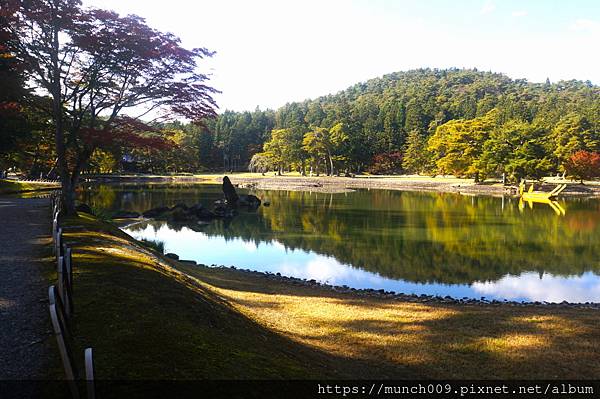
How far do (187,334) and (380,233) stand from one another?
19288 mm

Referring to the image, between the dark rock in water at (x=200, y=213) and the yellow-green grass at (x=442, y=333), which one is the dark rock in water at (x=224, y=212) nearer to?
the dark rock in water at (x=200, y=213)

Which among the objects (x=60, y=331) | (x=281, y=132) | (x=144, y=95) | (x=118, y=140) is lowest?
(x=60, y=331)

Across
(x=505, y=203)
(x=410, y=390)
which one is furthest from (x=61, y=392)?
(x=505, y=203)

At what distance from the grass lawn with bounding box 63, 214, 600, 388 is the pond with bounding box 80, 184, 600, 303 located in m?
4.02

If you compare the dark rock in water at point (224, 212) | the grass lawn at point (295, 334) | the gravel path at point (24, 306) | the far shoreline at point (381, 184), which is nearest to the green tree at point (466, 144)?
the far shoreline at point (381, 184)

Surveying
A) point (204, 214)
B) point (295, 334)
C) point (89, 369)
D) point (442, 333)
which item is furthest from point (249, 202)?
point (89, 369)

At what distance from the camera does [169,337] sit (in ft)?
15.1

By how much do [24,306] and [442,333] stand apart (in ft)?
20.8

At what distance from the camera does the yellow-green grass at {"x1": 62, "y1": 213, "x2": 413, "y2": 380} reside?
13.1 ft

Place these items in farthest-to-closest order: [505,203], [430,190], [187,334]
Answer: [430,190] < [505,203] < [187,334]

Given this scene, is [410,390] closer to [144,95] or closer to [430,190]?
[144,95]

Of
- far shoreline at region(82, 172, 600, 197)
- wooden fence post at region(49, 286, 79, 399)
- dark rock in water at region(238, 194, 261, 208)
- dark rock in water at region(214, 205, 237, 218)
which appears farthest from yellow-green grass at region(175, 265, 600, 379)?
far shoreline at region(82, 172, 600, 197)

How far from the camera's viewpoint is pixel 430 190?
55.7 metres

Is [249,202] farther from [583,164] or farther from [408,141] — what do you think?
[408,141]
